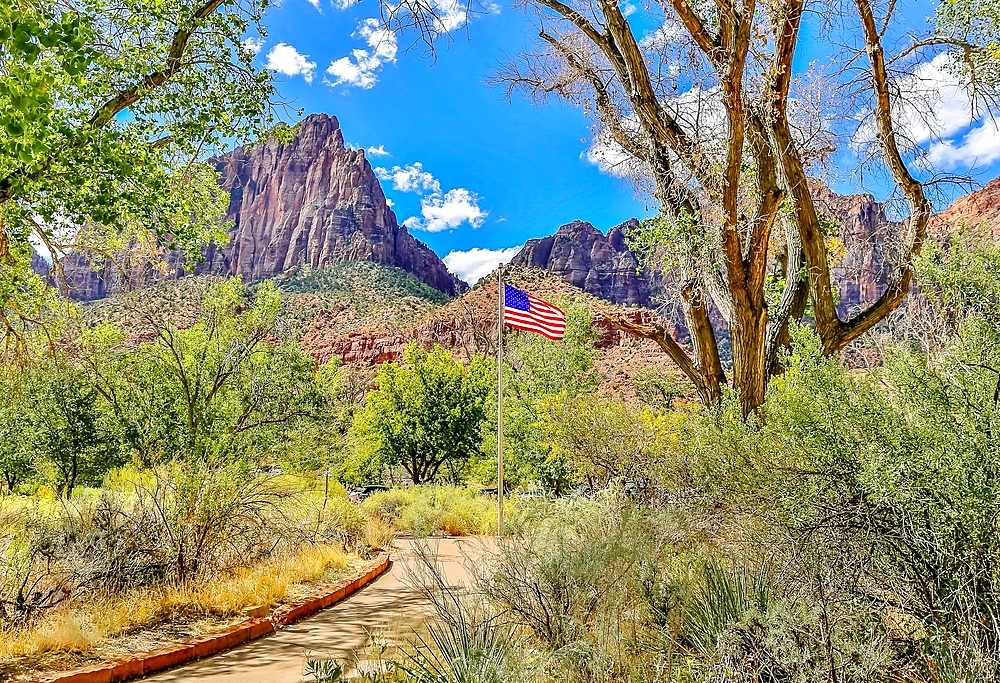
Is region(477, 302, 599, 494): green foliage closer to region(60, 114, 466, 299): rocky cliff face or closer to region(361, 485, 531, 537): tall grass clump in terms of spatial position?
region(361, 485, 531, 537): tall grass clump

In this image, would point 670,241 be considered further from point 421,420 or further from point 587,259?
point 587,259

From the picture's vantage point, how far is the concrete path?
5.18 metres

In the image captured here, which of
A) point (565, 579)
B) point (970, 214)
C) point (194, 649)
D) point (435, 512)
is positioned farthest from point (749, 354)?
point (435, 512)

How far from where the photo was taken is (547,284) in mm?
53125

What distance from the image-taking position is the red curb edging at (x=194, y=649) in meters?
4.84

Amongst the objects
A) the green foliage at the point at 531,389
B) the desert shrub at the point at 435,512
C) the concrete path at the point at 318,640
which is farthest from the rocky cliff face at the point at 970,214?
the green foliage at the point at 531,389

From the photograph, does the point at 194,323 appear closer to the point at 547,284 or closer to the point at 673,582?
the point at 673,582

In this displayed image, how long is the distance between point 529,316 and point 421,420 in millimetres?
13237

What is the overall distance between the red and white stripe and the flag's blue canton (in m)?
0.09

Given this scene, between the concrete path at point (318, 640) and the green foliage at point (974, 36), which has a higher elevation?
the green foliage at point (974, 36)

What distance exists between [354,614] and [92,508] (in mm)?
3396

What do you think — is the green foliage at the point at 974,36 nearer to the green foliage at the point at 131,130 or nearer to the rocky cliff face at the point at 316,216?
the green foliage at the point at 131,130

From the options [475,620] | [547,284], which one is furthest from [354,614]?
[547,284]

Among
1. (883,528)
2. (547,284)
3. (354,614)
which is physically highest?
(547,284)
